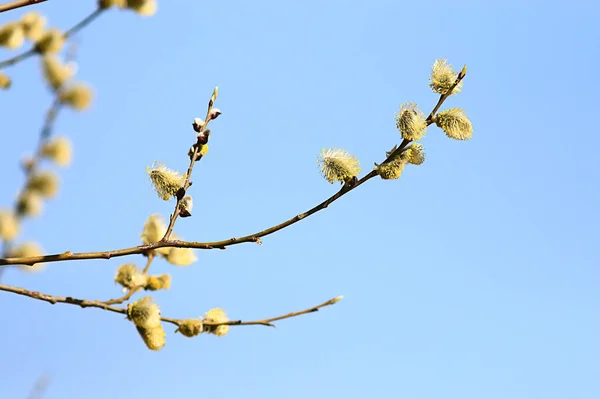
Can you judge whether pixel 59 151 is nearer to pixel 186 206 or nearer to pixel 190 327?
pixel 186 206

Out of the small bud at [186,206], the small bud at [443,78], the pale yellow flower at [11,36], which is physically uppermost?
the pale yellow flower at [11,36]

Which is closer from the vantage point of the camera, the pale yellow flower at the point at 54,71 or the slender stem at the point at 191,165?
the slender stem at the point at 191,165

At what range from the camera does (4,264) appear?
3.88ft

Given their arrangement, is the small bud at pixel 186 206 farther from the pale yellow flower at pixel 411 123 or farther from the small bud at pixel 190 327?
the pale yellow flower at pixel 411 123

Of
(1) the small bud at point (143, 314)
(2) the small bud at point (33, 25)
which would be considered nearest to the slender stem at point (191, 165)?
(1) the small bud at point (143, 314)

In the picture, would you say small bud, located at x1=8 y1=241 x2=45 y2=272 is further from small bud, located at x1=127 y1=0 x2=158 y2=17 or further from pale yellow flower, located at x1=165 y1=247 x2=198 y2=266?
small bud, located at x1=127 y1=0 x2=158 y2=17

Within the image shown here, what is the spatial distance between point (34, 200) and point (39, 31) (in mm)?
464

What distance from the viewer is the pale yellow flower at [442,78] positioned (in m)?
1.45

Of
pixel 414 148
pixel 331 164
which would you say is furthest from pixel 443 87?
pixel 331 164

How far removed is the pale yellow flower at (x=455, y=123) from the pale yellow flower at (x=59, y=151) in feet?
2.53

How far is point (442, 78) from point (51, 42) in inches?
34.1

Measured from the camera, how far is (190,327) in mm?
1359

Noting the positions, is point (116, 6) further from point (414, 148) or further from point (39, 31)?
point (414, 148)

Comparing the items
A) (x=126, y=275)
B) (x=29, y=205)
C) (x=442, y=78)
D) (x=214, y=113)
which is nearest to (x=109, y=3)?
(x=214, y=113)
